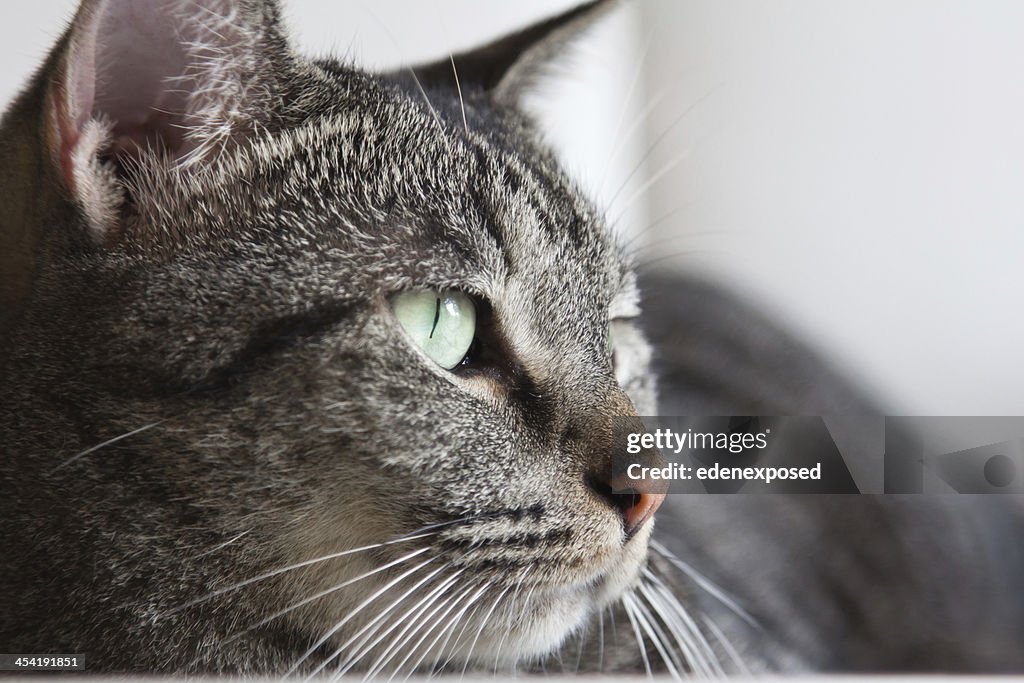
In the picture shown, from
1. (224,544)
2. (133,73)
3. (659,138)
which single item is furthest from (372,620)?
(659,138)

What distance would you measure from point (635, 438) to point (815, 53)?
44 centimetres

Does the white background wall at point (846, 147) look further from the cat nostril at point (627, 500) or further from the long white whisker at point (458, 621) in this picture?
the long white whisker at point (458, 621)

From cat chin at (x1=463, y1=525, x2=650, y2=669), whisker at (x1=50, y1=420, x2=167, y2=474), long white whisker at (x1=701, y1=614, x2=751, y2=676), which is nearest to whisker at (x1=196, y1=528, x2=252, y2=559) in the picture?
whisker at (x1=50, y1=420, x2=167, y2=474)

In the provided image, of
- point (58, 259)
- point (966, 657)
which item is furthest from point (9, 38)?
point (966, 657)

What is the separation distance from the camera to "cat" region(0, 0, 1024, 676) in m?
0.62

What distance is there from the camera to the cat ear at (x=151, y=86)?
2.02 ft

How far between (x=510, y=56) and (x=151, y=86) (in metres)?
0.38

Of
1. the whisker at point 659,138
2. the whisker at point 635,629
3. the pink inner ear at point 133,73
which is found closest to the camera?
the pink inner ear at point 133,73

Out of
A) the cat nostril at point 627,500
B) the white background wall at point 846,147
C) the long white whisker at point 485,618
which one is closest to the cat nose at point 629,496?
the cat nostril at point 627,500

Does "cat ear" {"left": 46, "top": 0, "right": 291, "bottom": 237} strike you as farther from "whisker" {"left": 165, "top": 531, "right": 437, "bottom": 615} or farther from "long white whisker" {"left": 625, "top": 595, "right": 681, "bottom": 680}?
"long white whisker" {"left": 625, "top": 595, "right": 681, "bottom": 680}

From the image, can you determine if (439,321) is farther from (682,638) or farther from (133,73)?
(682,638)

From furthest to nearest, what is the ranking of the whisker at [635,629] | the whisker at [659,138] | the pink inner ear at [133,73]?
the whisker at [659,138] → the whisker at [635,629] → the pink inner ear at [133,73]

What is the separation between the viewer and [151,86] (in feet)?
2.13

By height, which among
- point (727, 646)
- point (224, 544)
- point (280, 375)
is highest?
point (280, 375)
